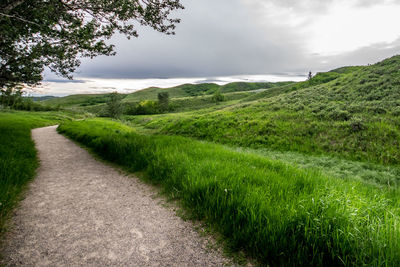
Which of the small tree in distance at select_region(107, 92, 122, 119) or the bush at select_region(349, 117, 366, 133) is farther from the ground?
the small tree in distance at select_region(107, 92, 122, 119)

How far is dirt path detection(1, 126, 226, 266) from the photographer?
260 centimetres

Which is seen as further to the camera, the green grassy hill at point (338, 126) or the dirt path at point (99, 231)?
the green grassy hill at point (338, 126)

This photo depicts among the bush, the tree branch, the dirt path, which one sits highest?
the tree branch

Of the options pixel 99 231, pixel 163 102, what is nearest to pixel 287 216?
pixel 99 231

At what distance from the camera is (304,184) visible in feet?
14.2

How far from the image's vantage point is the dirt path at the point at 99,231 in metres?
2.60

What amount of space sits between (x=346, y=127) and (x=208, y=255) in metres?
16.0

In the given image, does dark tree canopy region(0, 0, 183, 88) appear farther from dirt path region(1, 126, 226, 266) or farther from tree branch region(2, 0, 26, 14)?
dirt path region(1, 126, 226, 266)

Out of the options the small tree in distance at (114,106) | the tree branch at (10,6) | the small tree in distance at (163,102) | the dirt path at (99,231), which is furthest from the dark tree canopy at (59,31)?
the small tree in distance at (163,102)

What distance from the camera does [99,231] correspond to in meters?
3.26

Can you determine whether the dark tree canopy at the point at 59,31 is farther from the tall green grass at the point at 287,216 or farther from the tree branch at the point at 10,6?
the tall green grass at the point at 287,216

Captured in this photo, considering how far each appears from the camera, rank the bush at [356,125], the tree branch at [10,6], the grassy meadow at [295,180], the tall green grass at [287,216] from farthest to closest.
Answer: the bush at [356,125], the tree branch at [10,6], the grassy meadow at [295,180], the tall green grass at [287,216]

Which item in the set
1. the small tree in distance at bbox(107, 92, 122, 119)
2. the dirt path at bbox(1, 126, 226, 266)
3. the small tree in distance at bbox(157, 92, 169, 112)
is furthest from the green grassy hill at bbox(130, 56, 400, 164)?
the small tree in distance at bbox(157, 92, 169, 112)

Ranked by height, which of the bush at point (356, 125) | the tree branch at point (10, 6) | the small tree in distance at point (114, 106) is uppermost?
the tree branch at point (10, 6)
